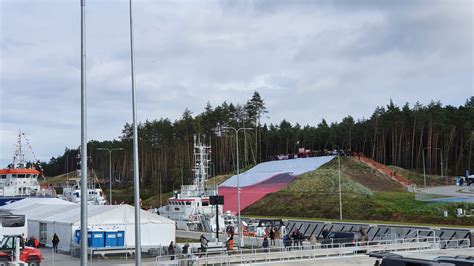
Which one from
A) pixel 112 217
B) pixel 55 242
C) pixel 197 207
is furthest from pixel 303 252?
pixel 197 207

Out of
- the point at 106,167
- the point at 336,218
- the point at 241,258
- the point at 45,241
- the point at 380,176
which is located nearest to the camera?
the point at 241,258

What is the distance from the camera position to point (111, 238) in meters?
36.8

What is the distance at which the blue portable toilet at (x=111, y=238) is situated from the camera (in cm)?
3655

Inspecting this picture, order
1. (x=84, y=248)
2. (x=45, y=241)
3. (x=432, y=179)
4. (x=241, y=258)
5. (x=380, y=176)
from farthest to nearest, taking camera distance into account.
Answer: (x=432, y=179)
(x=380, y=176)
(x=45, y=241)
(x=241, y=258)
(x=84, y=248)

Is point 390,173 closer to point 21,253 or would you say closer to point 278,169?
point 278,169

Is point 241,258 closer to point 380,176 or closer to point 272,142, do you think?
point 380,176

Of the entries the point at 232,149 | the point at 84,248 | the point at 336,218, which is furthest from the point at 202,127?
the point at 84,248

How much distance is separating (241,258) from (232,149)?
326ft

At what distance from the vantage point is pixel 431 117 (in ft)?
334

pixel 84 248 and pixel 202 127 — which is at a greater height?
pixel 202 127

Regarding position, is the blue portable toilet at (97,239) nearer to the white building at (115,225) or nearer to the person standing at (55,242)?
the white building at (115,225)

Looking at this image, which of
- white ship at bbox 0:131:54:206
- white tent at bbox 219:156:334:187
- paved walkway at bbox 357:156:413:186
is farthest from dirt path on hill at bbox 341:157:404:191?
white ship at bbox 0:131:54:206

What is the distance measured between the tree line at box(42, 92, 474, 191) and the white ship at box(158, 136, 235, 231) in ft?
140

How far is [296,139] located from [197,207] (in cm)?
7361
